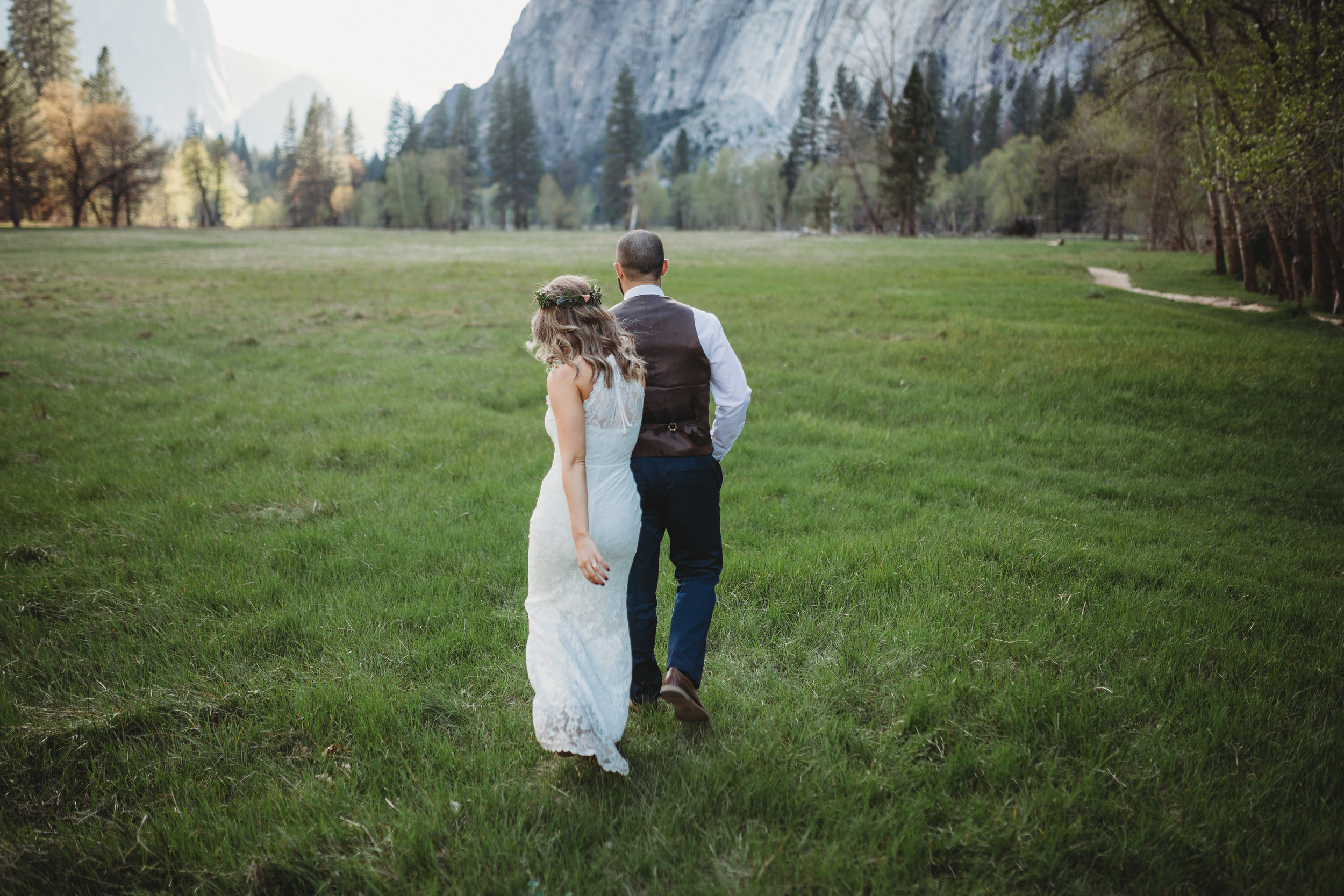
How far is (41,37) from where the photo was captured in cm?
6419

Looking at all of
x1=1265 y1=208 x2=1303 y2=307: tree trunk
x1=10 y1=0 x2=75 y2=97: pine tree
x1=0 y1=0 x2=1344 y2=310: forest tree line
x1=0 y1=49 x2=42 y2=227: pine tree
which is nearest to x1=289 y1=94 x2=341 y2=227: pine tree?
x1=0 y1=0 x2=1344 y2=310: forest tree line

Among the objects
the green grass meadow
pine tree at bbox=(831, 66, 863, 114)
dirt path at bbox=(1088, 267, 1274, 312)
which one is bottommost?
the green grass meadow

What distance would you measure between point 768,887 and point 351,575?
13.7 ft

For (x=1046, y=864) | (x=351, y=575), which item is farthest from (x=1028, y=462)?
(x=351, y=575)

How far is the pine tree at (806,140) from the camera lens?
104 meters

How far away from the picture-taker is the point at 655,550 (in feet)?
12.3

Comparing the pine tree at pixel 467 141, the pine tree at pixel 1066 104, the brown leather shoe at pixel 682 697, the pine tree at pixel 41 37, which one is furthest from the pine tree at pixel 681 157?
the brown leather shoe at pixel 682 697

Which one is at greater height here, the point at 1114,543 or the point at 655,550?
the point at 655,550

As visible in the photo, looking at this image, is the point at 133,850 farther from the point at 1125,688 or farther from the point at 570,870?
the point at 1125,688

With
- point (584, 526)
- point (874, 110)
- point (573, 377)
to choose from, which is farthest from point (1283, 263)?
point (874, 110)

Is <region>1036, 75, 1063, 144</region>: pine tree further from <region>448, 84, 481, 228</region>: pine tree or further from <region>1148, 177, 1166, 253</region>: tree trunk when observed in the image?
<region>448, 84, 481, 228</region>: pine tree

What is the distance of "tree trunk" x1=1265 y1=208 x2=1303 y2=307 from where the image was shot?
1853 centimetres

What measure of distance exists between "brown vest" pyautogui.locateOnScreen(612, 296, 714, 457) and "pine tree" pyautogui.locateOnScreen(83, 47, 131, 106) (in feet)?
301

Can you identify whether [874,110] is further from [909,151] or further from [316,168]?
[316,168]
